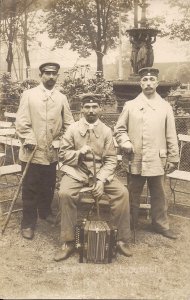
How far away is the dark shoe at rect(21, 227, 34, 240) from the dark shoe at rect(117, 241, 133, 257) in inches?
40.9

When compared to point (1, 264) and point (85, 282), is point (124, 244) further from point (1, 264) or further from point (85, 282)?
point (1, 264)

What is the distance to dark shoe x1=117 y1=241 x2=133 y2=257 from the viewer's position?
424 cm

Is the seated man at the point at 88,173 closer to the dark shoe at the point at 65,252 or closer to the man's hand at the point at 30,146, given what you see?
the dark shoe at the point at 65,252

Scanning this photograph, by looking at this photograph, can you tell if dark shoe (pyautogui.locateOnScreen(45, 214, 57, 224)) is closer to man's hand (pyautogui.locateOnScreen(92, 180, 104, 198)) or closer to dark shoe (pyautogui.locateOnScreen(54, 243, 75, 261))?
dark shoe (pyautogui.locateOnScreen(54, 243, 75, 261))

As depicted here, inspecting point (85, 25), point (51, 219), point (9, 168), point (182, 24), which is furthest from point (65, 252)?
point (85, 25)

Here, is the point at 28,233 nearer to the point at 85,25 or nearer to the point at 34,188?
the point at 34,188

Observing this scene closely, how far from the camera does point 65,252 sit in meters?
4.17

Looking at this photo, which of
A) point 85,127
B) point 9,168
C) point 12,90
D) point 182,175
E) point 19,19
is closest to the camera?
point 85,127

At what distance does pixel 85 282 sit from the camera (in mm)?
3629

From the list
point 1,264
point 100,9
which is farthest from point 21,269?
point 100,9

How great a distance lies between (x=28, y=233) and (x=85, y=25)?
1058 centimetres

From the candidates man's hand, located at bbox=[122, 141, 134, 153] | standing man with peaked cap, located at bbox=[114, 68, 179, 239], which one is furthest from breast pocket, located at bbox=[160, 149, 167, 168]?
man's hand, located at bbox=[122, 141, 134, 153]

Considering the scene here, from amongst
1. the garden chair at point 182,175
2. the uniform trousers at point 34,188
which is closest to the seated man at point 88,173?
the uniform trousers at point 34,188

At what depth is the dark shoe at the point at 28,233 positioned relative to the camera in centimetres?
461
